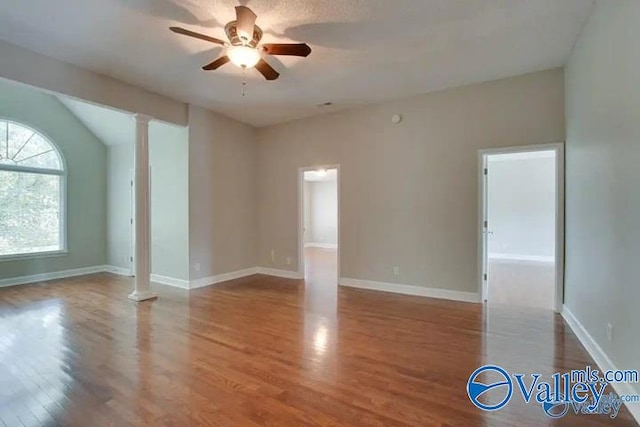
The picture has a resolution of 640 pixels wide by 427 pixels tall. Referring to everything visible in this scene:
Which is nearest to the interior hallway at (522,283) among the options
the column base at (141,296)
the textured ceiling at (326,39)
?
the textured ceiling at (326,39)

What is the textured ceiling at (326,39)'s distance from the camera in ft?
8.81

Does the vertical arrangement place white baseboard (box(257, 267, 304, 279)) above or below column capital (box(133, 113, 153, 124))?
below

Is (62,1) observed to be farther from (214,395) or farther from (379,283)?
(379,283)

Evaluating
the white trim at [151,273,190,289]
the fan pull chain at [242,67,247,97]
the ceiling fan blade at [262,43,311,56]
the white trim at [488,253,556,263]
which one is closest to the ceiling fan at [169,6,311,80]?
the ceiling fan blade at [262,43,311,56]

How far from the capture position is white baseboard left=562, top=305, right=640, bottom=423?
6.57 ft

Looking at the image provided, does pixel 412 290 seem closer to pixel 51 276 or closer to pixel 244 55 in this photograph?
pixel 244 55

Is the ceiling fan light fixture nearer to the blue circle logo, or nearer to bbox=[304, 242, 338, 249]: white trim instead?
the blue circle logo

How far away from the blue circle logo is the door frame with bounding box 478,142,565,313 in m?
2.02

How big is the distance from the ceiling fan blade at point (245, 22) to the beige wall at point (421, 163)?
2.94 metres

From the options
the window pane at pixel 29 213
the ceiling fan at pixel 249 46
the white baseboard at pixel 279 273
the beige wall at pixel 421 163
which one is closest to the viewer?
the ceiling fan at pixel 249 46

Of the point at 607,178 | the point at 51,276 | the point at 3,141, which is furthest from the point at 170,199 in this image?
the point at 607,178

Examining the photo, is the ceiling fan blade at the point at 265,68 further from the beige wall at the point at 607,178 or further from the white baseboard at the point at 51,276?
the white baseboard at the point at 51,276

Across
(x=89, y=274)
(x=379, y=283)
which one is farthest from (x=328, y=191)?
(x=89, y=274)

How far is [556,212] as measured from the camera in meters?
3.89
